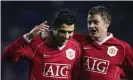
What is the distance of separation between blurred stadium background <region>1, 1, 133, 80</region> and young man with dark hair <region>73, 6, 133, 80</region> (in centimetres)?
262

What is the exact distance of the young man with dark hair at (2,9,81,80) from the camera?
2.66 meters

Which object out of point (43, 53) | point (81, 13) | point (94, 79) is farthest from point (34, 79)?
point (81, 13)

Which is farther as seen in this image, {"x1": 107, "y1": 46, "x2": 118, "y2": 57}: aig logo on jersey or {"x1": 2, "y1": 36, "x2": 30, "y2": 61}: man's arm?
{"x1": 107, "y1": 46, "x2": 118, "y2": 57}: aig logo on jersey

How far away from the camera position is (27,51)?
2701mm

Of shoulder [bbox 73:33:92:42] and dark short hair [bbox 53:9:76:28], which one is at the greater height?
dark short hair [bbox 53:9:76:28]

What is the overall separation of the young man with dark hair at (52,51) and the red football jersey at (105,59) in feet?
0.28

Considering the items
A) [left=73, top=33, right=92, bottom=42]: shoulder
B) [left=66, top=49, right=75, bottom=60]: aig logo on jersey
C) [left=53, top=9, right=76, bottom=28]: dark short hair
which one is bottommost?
[left=66, top=49, right=75, bottom=60]: aig logo on jersey

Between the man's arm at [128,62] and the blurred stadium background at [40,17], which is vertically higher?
the blurred stadium background at [40,17]

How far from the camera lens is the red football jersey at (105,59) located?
287 centimetres

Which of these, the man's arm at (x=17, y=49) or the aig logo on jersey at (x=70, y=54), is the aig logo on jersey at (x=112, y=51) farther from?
the man's arm at (x=17, y=49)

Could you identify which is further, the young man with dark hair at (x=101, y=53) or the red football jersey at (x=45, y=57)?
the young man with dark hair at (x=101, y=53)

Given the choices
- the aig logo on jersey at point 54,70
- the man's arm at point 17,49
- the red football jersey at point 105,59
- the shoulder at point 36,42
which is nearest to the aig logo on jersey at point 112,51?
the red football jersey at point 105,59

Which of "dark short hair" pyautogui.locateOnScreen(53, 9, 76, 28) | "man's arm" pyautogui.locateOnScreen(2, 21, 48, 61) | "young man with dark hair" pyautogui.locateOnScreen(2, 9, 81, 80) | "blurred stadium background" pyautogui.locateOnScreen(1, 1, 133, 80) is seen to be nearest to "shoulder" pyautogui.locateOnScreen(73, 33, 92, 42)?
"young man with dark hair" pyautogui.locateOnScreen(2, 9, 81, 80)

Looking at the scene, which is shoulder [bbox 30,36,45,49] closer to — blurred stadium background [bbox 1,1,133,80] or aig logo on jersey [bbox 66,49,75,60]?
aig logo on jersey [bbox 66,49,75,60]
